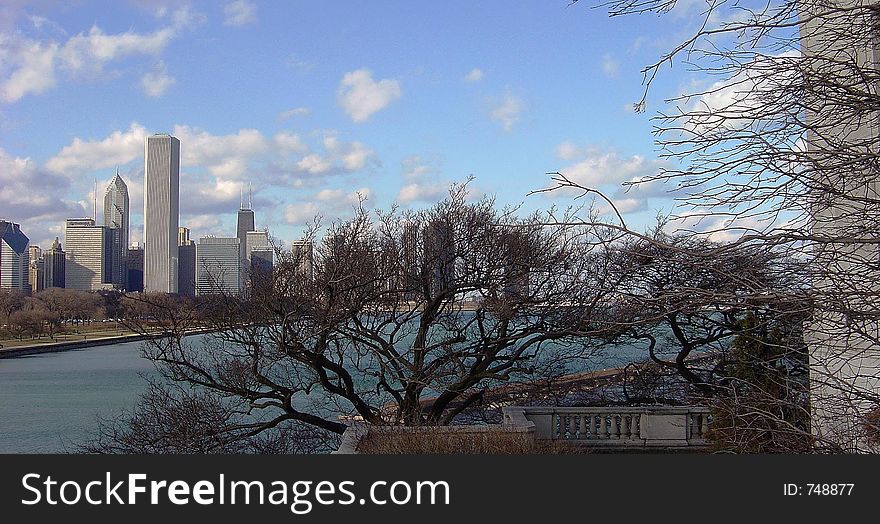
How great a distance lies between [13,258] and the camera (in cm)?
8206

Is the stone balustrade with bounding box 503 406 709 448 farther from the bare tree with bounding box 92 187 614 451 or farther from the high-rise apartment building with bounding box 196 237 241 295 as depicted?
the high-rise apartment building with bounding box 196 237 241 295

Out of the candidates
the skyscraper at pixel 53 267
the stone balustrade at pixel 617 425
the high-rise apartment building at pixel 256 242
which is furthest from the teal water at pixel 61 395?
the skyscraper at pixel 53 267

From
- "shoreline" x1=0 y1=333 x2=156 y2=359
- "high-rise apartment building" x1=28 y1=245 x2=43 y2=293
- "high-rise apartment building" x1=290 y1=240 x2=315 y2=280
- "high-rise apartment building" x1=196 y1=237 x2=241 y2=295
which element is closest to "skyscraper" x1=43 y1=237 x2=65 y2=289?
"high-rise apartment building" x1=28 y1=245 x2=43 y2=293

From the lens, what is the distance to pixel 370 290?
513 inches

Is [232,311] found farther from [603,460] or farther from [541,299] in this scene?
[603,460]

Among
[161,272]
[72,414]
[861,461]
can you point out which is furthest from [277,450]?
[161,272]

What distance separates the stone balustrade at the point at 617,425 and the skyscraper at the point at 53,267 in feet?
232

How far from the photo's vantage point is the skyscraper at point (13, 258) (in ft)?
259

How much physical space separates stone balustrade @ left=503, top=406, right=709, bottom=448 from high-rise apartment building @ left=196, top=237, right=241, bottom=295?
6.50 metres

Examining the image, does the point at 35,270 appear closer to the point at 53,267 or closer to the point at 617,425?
the point at 53,267

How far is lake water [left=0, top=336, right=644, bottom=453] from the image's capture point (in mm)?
23500

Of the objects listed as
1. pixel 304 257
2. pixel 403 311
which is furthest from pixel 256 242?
pixel 403 311

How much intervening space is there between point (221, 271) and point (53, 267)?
2655 inches

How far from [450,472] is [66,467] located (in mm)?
2538
